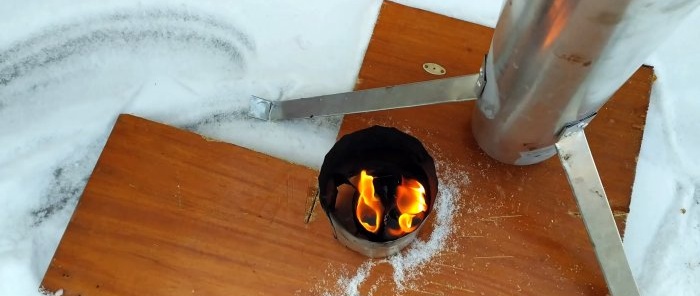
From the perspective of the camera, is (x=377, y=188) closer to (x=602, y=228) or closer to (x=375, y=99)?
(x=375, y=99)

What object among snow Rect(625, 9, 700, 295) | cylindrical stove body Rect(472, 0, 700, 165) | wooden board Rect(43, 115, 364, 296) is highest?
cylindrical stove body Rect(472, 0, 700, 165)

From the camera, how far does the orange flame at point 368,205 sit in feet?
2.10

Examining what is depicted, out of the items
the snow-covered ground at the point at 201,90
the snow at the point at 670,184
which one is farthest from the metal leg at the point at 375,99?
the snow at the point at 670,184

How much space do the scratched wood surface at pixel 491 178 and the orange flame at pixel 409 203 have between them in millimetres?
95

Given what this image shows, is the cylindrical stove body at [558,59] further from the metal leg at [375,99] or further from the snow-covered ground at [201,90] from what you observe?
the snow-covered ground at [201,90]

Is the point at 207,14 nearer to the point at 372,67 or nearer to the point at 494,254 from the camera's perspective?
the point at 372,67

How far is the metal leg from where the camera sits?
2.25 feet

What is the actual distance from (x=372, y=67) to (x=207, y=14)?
259 millimetres

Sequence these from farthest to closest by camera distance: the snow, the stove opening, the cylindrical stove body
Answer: the snow, the stove opening, the cylindrical stove body

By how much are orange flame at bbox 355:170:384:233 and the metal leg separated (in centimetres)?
11

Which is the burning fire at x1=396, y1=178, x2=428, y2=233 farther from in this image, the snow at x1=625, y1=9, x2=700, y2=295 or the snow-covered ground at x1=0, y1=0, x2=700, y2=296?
the snow at x1=625, y1=9, x2=700, y2=295

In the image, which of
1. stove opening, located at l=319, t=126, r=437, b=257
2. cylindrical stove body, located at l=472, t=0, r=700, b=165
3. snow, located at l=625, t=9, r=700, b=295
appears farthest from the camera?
snow, located at l=625, t=9, r=700, b=295

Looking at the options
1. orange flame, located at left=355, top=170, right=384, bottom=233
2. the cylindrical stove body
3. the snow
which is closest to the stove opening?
orange flame, located at left=355, top=170, right=384, bottom=233

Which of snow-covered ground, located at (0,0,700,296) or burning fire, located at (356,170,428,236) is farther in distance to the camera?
snow-covered ground, located at (0,0,700,296)
